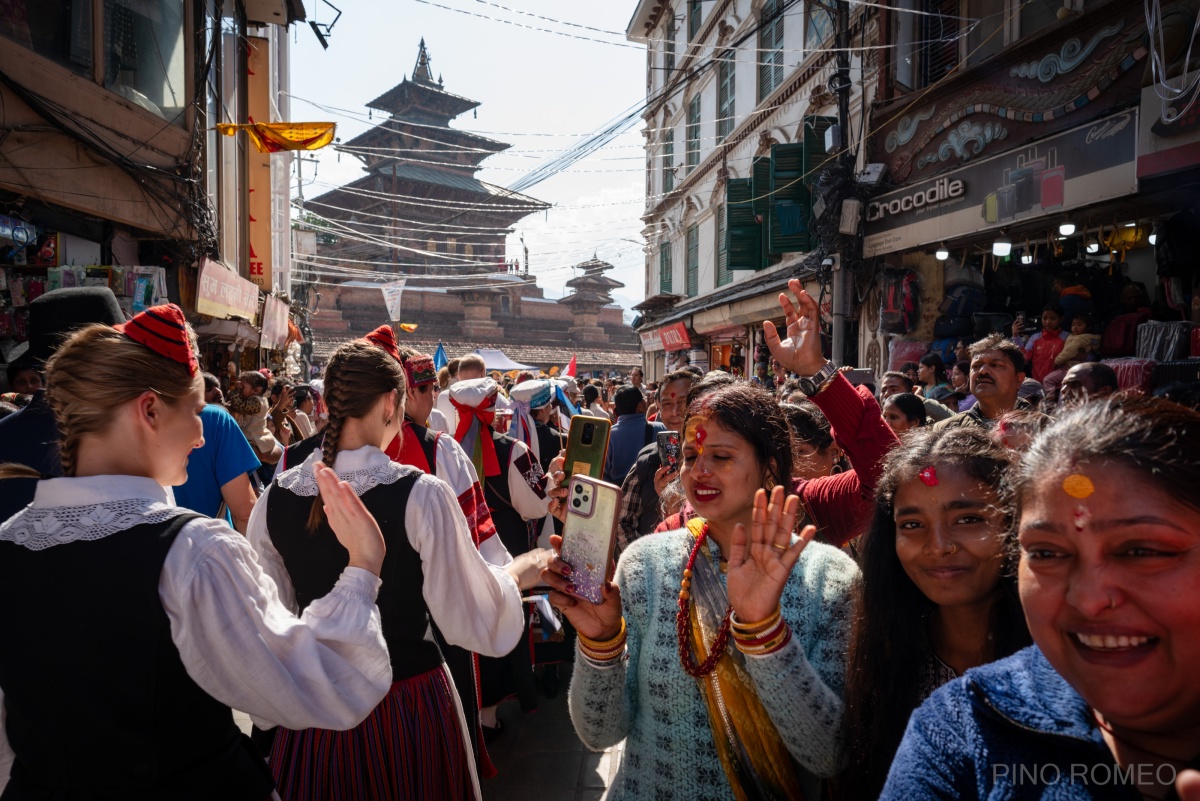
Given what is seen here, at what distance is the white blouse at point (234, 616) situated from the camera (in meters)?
1.45

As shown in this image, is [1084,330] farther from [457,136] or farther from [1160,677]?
[457,136]

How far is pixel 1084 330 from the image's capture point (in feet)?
24.1

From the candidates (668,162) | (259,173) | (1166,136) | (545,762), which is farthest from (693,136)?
(545,762)

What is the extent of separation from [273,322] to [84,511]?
1220 cm

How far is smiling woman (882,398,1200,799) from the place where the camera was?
3.12 ft

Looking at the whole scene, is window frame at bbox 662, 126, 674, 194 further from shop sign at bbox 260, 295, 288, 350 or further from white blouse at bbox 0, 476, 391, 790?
white blouse at bbox 0, 476, 391, 790

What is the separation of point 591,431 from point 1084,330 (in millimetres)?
6933

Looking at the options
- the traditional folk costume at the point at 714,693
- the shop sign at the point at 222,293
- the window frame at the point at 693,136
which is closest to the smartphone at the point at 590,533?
the traditional folk costume at the point at 714,693

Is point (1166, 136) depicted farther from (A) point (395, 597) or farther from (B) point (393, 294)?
(B) point (393, 294)

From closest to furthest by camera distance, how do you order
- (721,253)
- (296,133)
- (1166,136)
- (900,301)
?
1. (1166,136)
2. (296,133)
3. (900,301)
4. (721,253)

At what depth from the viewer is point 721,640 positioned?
1729 mm

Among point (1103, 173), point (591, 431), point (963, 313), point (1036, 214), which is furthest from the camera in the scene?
point (963, 313)

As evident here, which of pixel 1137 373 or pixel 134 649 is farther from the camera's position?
pixel 1137 373

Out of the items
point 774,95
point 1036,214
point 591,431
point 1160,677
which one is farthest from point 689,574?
point 774,95
